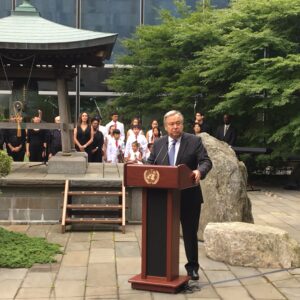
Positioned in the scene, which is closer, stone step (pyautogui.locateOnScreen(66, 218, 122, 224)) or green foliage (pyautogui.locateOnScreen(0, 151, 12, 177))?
green foliage (pyautogui.locateOnScreen(0, 151, 12, 177))

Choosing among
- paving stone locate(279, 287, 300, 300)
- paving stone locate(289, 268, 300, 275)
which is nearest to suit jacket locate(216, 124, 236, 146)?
paving stone locate(289, 268, 300, 275)

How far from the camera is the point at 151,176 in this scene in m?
5.88

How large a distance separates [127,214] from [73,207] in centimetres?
106

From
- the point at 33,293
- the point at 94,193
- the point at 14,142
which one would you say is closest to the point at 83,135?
the point at 14,142

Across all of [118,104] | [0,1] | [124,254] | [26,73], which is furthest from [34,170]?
[0,1]

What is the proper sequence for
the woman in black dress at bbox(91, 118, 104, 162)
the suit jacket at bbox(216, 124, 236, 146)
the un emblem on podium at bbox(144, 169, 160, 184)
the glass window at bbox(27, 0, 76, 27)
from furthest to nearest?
1. the glass window at bbox(27, 0, 76, 27)
2. the suit jacket at bbox(216, 124, 236, 146)
3. the woman in black dress at bbox(91, 118, 104, 162)
4. the un emblem on podium at bbox(144, 169, 160, 184)

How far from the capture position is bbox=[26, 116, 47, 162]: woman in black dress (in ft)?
48.2

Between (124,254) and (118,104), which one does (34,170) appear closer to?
(124,254)

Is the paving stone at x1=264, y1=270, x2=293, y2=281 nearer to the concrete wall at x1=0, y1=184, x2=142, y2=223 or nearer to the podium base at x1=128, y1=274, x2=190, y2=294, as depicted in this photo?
the podium base at x1=128, y1=274, x2=190, y2=294

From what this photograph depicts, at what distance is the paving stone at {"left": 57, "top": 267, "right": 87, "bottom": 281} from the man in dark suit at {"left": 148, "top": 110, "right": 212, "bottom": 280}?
4.12ft

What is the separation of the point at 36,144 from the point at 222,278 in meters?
8.99

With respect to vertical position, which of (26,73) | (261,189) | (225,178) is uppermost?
(26,73)

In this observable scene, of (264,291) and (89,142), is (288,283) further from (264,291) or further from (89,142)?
(89,142)

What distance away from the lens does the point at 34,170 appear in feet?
38.9
